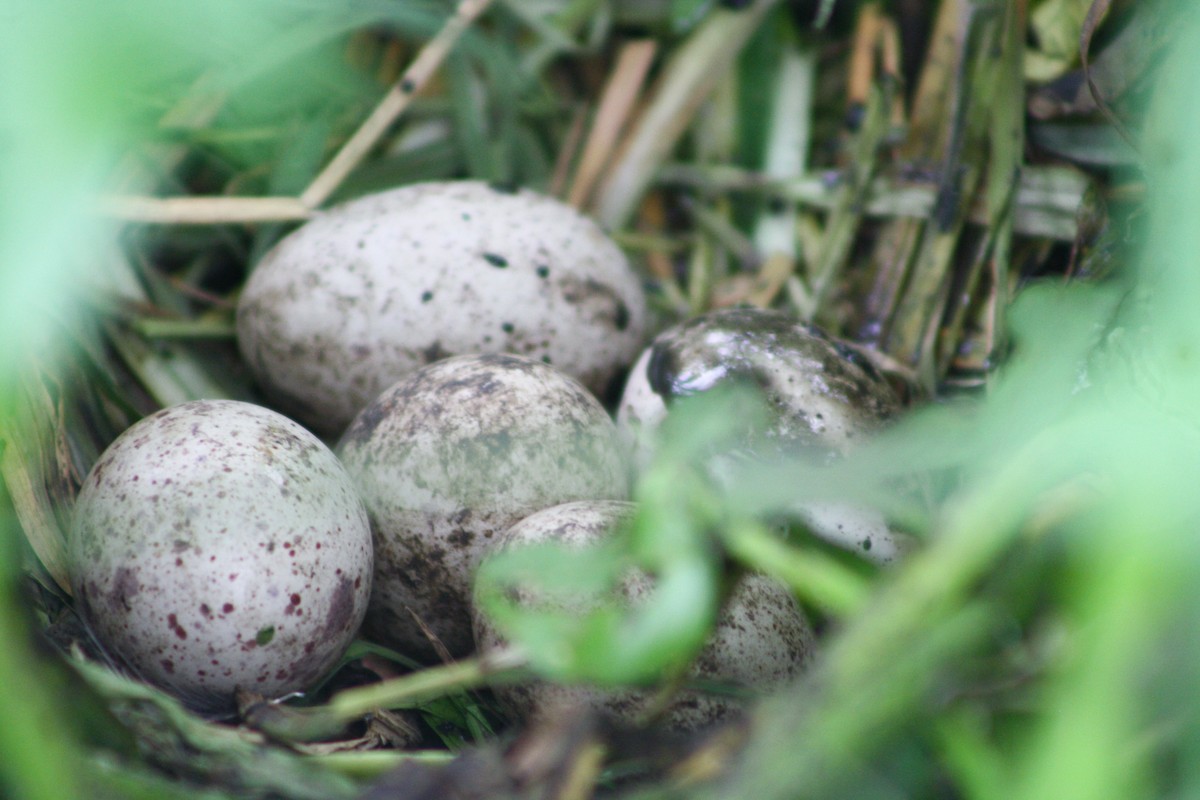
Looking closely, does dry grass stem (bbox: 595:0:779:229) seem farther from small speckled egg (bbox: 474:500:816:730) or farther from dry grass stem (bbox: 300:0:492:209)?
→ small speckled egg (bbox: 474:500:816:730)

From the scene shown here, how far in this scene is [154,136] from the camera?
5.41 feet

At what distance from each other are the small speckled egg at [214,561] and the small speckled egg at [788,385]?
47 centimetres

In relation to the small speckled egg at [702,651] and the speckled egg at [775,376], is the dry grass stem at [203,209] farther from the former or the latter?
the small speckled egg at [702,651]

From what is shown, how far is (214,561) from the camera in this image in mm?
1056

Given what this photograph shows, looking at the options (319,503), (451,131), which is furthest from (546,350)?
(451,131)

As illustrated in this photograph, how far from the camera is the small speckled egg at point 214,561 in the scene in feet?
3.47

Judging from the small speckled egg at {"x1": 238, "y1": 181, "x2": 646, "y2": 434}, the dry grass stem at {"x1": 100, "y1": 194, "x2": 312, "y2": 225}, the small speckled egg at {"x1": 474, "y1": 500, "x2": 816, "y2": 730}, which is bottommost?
the small speckled egg at {"x1": 474, "y1": 500, "x2": 816, "y2": 730}

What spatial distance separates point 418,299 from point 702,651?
724 mm

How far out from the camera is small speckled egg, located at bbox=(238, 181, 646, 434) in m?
1.49

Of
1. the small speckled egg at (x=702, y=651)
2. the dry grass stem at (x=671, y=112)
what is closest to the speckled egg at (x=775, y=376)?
the small speckled egg at (x=702, y=651)

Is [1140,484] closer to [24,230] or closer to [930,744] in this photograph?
[930,744]

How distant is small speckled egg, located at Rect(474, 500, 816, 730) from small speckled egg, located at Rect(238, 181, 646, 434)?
0.42m

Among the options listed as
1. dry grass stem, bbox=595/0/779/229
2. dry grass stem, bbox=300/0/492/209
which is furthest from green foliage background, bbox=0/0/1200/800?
dry grass stem, bbox=595/0/779/229

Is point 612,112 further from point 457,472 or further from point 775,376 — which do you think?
point 457,472
